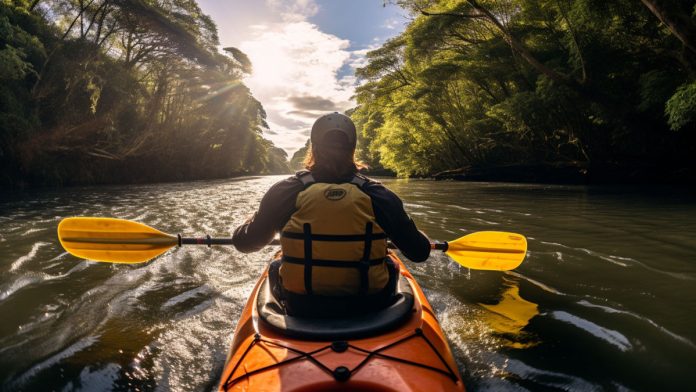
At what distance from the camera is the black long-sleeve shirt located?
7.16 feet

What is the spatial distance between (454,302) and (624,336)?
4.27ft

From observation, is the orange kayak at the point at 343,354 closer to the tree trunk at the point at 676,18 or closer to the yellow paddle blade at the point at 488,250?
the yellow paddle blade at the point at 488,250

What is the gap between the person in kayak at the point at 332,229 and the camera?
6.82 ft

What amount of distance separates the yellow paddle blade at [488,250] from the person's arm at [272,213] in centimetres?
207

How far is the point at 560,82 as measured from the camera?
40.2ft

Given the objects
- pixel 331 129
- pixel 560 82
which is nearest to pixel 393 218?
pixel 331 129

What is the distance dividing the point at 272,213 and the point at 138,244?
2379 millimetres

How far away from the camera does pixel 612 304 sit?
351cm

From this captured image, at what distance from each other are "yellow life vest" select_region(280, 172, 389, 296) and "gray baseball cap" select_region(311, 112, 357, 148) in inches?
9.8

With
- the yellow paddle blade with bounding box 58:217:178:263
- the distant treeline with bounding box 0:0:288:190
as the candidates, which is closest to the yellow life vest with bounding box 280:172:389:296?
the yellow paddle blade with bounding box 58:217:178:263

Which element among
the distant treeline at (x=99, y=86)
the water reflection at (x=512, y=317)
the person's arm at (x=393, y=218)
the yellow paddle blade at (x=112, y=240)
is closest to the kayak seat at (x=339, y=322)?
the person's arm at (x=393, y=218)

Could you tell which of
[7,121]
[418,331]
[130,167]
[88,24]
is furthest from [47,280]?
[130,167]

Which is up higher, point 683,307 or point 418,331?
point 418,331

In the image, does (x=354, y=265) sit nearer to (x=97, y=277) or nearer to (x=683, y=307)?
(x=683, y=307)
